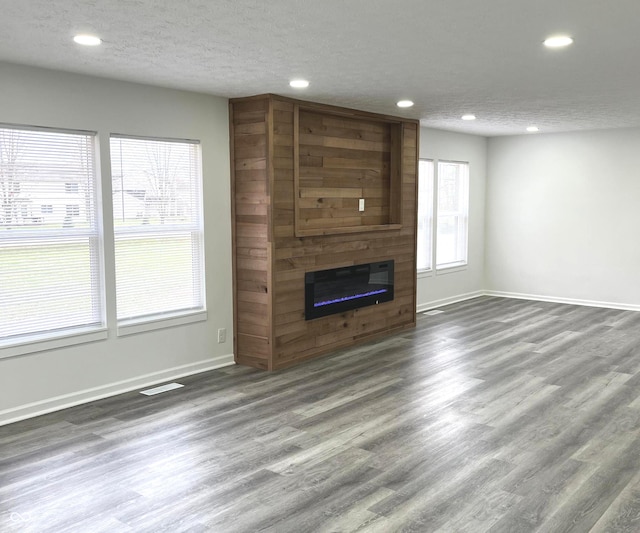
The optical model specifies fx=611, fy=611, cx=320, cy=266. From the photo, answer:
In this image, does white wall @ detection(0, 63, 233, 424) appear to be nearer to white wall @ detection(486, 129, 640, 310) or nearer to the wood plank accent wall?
the wood plank accent wall

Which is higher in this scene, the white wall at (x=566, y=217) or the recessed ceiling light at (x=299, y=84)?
the recessed ceiling light at (x=299, y=84)

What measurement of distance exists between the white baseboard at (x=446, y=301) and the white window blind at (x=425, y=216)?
48 cm

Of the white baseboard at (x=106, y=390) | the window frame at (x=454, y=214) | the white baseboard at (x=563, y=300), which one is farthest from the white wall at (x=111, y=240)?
the white baseboard at (x=563, y=300)

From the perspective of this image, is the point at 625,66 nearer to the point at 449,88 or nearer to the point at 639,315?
the point at 449,88

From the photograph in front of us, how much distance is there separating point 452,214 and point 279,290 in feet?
13.5

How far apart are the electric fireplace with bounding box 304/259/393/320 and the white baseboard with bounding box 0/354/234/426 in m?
0.94

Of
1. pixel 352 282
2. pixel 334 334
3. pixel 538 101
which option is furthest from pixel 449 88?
pixel 334 334

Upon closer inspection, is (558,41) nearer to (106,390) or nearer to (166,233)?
(166,233)

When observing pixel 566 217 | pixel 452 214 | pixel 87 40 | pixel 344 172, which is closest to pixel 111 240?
pixel 87 40

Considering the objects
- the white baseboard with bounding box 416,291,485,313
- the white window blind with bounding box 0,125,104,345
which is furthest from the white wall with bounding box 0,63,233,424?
the white baseboard with bounding box 416,291,485,313

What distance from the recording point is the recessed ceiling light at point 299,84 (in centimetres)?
450

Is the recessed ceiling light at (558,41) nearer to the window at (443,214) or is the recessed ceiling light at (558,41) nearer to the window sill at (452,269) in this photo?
the window at (443,214)

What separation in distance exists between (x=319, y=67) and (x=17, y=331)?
8.80 ft

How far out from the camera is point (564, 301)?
Result: 28.1 feet
